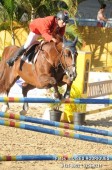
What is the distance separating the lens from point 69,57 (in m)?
8.66

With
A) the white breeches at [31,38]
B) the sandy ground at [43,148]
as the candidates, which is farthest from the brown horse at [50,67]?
the sandy ground at [43,148]

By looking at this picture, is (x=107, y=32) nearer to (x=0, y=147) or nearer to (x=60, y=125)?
(x=0, y=147)

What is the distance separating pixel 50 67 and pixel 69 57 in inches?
24.4

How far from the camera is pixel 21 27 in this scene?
19516mm

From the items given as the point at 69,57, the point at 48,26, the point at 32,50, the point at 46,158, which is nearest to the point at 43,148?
the point at 32,50

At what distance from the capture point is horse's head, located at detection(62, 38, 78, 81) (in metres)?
8.42

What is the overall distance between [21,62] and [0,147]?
1.60m

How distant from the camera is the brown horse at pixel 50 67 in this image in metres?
8.58

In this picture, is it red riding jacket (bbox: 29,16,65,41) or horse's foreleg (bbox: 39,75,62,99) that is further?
red riding jacket (bbox: 29,16,65,41)

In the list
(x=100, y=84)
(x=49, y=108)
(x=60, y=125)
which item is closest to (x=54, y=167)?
(x=60, y=125)

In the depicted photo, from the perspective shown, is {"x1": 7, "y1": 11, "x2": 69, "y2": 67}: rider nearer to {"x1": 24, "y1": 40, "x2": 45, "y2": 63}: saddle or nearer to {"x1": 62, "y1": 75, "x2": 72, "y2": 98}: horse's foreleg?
{"x1": 24, "y1": 40, "x2": 45, "y2": 63}: saddle

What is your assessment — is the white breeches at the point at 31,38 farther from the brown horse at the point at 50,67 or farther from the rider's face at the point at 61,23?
the rider's face at the point at 61,23

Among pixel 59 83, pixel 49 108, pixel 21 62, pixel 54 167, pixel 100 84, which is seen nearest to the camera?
pixel 54 167

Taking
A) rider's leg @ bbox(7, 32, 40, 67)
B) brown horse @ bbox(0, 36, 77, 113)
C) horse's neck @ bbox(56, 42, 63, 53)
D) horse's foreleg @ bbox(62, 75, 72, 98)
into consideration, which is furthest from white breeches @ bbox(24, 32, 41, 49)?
horse's foreleg @ bbox(62, 75, 72, 98)
